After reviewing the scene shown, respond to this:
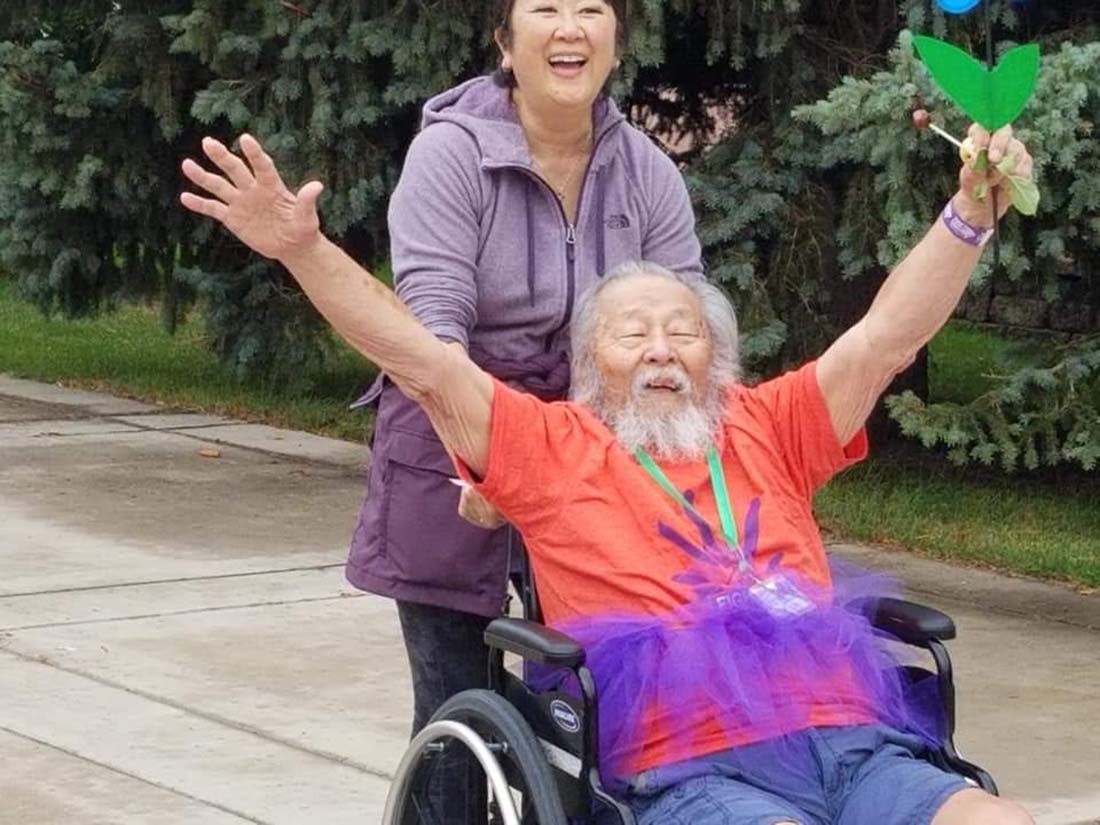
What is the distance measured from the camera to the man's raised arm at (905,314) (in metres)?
3.40

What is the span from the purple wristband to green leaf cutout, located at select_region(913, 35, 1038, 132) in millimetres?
268

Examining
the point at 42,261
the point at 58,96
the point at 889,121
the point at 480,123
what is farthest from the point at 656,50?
the point at 480,123

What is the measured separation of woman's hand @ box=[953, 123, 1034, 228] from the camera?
3205 millimetres

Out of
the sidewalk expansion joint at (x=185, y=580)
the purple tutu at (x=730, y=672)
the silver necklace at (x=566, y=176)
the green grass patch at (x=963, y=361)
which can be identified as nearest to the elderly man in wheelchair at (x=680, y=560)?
the purple tutu at (x=730, y=672)

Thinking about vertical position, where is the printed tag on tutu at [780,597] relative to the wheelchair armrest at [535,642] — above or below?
above

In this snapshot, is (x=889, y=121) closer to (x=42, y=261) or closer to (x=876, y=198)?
(x=876, y=198)

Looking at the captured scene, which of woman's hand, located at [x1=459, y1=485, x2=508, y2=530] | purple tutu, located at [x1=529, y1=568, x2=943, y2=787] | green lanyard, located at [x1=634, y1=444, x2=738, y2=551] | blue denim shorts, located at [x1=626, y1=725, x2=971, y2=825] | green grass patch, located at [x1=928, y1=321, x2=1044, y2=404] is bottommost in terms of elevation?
green grass patch, located at [x1=928, y1=321, x2=1044, y2=404]

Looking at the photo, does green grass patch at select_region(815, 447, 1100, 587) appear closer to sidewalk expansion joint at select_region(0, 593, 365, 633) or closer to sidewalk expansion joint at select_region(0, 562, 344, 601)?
sidewalk expansion joint at select_region(0, 562, 344, 601)

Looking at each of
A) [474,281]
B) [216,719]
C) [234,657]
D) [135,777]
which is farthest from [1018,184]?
[234,657]

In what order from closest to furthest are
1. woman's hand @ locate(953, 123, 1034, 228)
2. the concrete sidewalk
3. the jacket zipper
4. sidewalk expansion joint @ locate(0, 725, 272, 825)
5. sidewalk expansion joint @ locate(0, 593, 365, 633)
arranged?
woman's hand @ locate(953, 123, 1034, 228), the jacket zipper, sidewalk expansion joint @ locate(0, 725, 272, 825), the concrete sidewalk, sidewalk expansion joint @ locate(0, 593, 365, 633)

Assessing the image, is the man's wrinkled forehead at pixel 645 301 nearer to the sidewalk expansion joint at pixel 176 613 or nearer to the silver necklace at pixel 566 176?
the silver necklace at pixel 566 176

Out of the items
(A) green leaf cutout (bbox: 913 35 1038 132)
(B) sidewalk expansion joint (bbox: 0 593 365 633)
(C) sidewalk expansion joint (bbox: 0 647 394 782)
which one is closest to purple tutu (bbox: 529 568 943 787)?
(A) green leaf cutout (bbox: 913 35 1038 132)

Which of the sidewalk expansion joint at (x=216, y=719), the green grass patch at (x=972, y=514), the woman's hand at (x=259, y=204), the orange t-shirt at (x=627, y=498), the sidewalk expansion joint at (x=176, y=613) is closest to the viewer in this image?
the woman's hand at (x=259, y=204)

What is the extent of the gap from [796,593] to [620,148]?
32.9 inches
